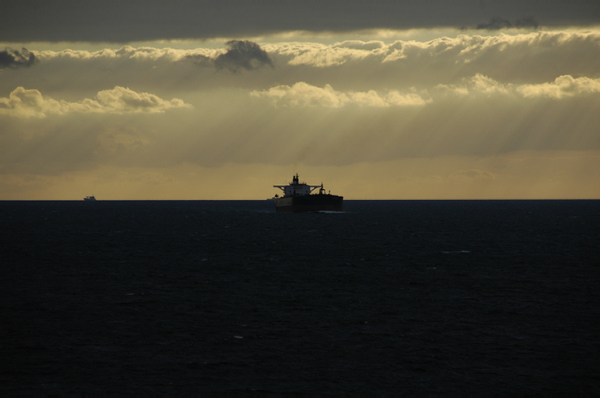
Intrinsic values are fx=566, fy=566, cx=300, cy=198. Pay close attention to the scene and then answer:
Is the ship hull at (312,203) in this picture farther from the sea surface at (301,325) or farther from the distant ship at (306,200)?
the sea surface at (301,325)

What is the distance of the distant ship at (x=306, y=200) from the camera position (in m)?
178

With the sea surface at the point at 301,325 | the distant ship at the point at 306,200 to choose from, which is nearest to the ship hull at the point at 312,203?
the distant ship at the point at 306,200

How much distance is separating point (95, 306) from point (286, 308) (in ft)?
39.8

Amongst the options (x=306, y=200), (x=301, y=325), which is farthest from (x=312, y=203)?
(x=301, y=325)

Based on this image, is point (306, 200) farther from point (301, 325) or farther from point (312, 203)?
point (301, 325)

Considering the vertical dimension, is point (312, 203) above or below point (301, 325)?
above

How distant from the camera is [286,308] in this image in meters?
34.9

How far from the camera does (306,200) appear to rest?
6949 inches

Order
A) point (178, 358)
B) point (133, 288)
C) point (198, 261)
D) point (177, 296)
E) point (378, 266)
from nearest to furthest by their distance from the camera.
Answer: point (178, 358) → point (177, 296) → point (133, 288) → point (378, 266) → point (198, 261)

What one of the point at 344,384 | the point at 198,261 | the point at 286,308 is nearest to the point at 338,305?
the point at 286,308

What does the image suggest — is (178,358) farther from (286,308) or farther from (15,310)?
(15,310)

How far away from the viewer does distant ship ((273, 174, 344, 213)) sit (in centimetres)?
17775

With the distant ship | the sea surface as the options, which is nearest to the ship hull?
the distant ship

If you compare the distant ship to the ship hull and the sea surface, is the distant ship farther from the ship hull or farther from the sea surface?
the sea surface
